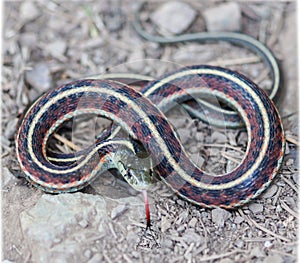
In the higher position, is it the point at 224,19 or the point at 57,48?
the point at 224,19

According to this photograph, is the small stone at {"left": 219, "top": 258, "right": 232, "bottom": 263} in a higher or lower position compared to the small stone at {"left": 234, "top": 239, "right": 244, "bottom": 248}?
lower

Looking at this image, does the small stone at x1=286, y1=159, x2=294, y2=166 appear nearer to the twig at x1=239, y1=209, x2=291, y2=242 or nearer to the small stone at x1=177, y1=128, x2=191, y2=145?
the twig at x1=239, y1=209, x2=291, y2=242

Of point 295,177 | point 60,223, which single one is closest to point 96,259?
point 60,223

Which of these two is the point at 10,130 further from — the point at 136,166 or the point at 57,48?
the point at 136,166

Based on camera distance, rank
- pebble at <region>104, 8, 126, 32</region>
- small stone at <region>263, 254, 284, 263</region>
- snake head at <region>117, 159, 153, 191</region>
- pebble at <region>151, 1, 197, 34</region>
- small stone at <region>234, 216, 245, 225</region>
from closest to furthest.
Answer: small stone at <region>263, 254, 284, 263</region>, snake head at <region>117, 159, 153, 191</region>, small stone at <region>234, 216, 245, 225</region>, pebble at <region>151, 1, 197, 34</region>, pebble at <region>104, 8, 126, 32</region>

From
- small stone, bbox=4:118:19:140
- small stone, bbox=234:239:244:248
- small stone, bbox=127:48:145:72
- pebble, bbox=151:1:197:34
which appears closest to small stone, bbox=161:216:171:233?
small stone, bbox=234:239:244:248

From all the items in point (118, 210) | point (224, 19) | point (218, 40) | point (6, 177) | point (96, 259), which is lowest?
point (6, 177)
